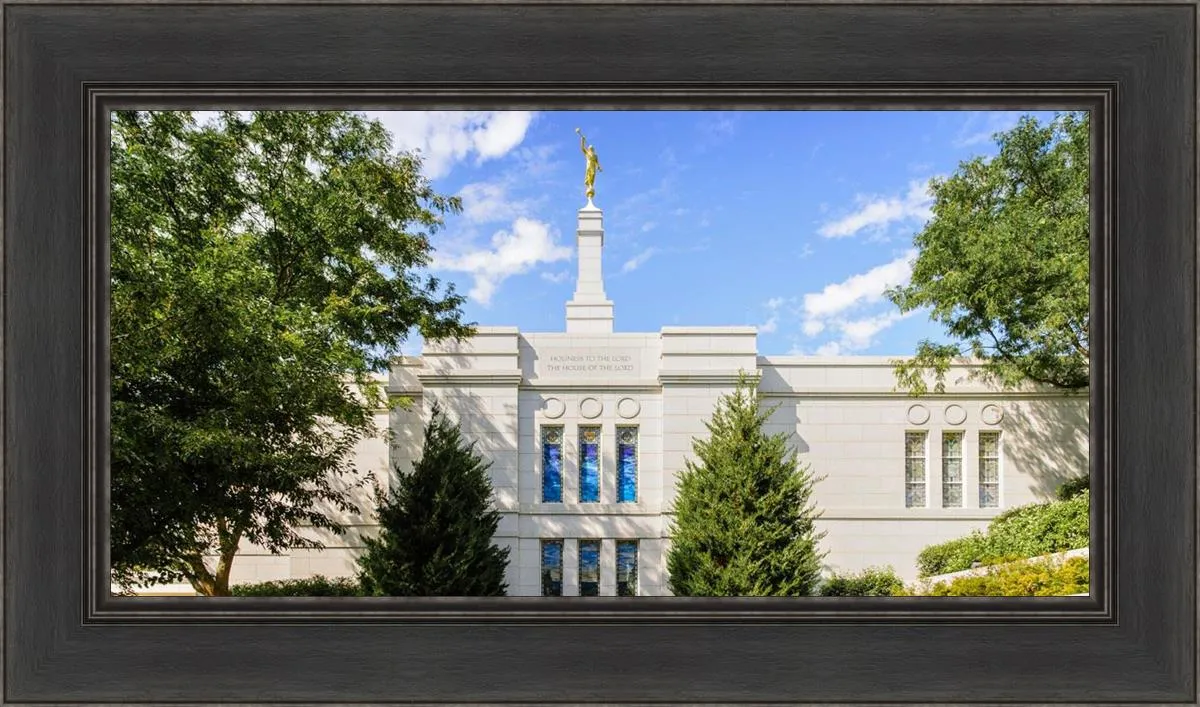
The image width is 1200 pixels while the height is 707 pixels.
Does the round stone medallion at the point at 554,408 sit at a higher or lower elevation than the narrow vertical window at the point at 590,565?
higher

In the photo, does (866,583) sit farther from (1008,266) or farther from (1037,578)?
(1008,266)

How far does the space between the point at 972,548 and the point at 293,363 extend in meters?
4.60

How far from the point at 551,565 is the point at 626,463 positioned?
962 mm

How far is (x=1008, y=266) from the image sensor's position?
450cm

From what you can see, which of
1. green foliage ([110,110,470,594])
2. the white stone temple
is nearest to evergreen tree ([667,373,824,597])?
the white stone temple

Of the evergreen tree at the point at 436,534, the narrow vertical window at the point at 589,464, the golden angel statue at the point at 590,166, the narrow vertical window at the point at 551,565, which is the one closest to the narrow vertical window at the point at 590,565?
the narrow vertical window at the point at 551,565

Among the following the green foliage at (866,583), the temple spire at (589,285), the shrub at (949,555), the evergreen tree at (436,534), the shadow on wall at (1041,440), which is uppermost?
the temple spire at (589,285)

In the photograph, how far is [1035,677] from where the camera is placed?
129 centimetres

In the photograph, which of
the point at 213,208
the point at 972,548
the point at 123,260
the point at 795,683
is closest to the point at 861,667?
the point at 795,683

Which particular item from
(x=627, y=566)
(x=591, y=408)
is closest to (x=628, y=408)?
(x=591, y=408)

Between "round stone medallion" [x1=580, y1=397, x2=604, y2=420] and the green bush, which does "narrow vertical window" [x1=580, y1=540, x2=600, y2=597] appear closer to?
"round stone medallion" [x1=580, y1=397, x2=604, y2=420]

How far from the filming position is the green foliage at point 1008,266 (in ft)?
13.8

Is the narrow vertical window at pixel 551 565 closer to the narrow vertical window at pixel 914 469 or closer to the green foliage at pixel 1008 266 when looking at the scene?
the narrow vertical window at pixel 914 469

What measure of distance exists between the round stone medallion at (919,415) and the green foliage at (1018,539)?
0.83 metres
